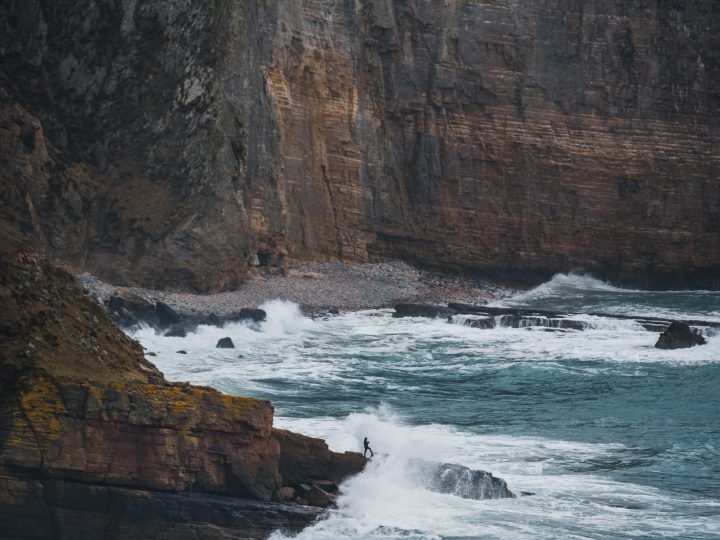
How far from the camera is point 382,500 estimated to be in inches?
784

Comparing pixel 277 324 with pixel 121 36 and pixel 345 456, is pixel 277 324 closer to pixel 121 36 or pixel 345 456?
pixel 121 36

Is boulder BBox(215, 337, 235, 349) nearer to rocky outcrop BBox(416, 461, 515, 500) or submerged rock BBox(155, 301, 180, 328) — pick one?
submerged rock BBox(155, 301, 180, 328)

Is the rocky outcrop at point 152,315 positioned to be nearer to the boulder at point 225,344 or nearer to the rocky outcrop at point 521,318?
the boulder at point 225,344

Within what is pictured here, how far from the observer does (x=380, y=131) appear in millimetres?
60000

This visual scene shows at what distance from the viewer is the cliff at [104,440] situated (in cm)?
1655

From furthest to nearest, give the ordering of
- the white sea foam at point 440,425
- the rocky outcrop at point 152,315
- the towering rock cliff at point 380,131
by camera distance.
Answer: the towering rock cliff at point 380,131 < the rocky outcrop at point 152,315 < the white sea foam at point 440,425

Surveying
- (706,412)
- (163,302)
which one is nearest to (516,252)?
(163,302)

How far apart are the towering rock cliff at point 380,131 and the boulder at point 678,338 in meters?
Result: 14.7

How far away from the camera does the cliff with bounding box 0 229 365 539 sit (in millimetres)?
16547

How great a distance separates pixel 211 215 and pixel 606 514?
26.2 metres

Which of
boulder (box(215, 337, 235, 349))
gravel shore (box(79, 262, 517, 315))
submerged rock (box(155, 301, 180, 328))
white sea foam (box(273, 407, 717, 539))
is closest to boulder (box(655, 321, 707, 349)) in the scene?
gravel shore (box(79, 262, 517, 315))

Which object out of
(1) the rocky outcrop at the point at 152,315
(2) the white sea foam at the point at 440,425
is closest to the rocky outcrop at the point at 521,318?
(2) the white sea foam at the point at 440,425

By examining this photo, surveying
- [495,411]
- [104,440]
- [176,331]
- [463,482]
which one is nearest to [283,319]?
[176,331]

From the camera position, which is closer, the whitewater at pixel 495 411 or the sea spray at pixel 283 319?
the whitewater at pixel 495 411
